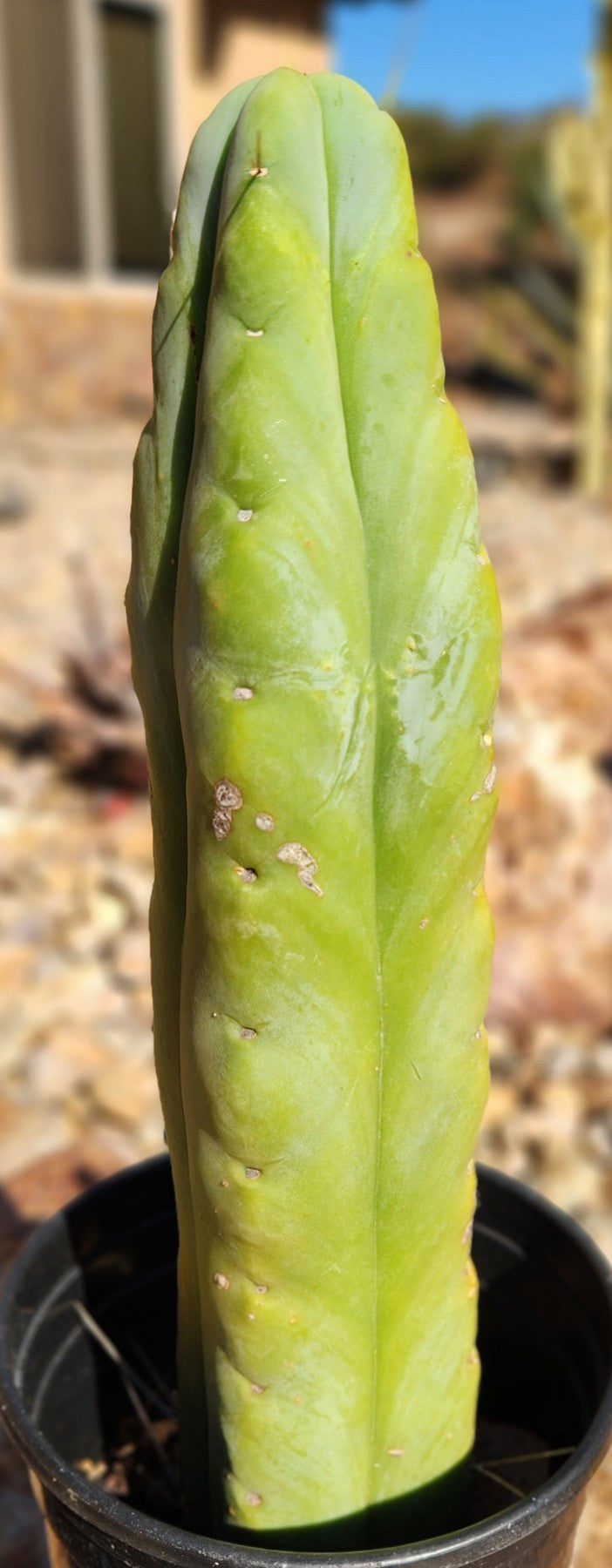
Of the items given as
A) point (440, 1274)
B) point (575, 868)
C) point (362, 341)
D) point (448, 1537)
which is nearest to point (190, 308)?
point (362, 341)

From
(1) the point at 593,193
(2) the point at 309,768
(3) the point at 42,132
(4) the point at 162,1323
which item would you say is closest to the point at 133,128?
Answer: (3) the point at 42,132

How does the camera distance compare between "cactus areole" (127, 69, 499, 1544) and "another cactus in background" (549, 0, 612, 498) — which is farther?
"another cactus in background" (549, 0, 612, 498)

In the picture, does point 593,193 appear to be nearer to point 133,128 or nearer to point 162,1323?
point 133,128

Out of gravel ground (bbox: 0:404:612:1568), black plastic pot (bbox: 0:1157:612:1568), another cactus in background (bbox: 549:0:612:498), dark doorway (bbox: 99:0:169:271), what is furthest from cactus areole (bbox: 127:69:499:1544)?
dark doorway (bbox: 99:0:169:271)

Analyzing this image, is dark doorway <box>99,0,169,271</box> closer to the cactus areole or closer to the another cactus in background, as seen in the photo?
the another cactus in background

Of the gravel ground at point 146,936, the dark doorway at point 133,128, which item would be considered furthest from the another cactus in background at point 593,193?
the gravel ground at point 146,936
